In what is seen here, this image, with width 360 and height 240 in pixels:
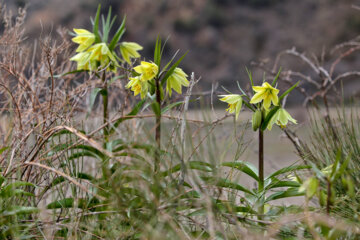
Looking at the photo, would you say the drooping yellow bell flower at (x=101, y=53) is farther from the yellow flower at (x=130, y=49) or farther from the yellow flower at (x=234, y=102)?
the yellow flower at (x=234, y=102)

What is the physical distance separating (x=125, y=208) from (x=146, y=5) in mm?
11207

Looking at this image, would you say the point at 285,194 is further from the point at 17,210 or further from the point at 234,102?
the point at 17,210

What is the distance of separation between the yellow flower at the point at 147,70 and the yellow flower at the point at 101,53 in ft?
0.58

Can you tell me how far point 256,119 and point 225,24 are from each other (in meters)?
11.0

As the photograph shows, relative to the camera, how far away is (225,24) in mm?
11328

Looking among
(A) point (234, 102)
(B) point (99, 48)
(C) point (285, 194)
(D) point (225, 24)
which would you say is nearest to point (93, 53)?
(B) point (99, 48)


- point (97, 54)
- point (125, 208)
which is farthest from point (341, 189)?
point (97, 54)

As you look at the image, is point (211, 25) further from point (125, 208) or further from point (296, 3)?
point (125, 208)

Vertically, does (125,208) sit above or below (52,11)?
below

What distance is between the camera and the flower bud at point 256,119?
0.66 metres

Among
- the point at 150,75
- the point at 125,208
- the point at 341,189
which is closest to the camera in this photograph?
the point at 125,208

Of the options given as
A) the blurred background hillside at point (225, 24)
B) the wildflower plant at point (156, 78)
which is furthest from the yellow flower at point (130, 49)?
the blurred background hillside at point (225, 24)

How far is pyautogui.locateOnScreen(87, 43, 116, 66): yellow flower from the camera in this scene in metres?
0.83

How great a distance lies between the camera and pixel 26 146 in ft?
2.49
